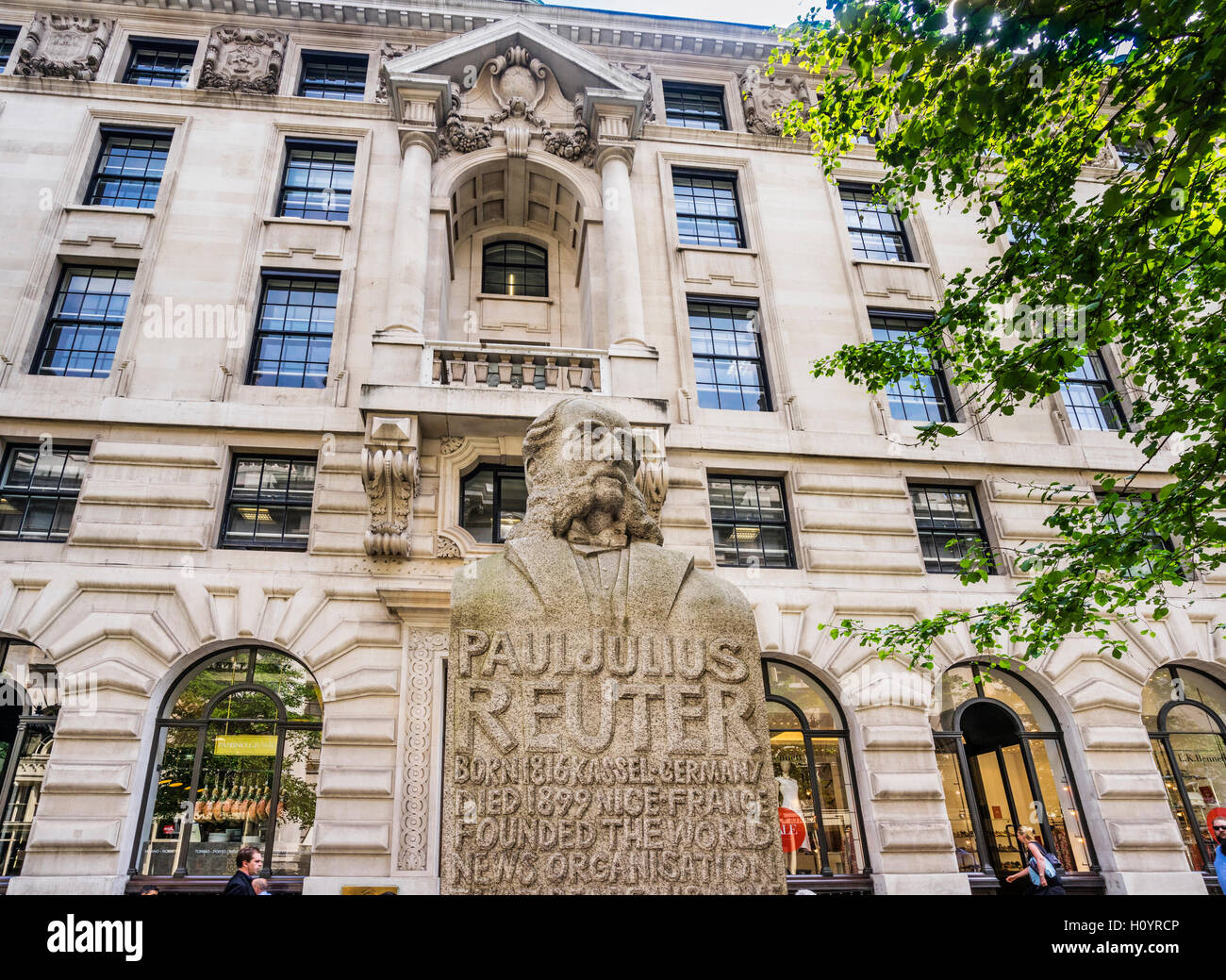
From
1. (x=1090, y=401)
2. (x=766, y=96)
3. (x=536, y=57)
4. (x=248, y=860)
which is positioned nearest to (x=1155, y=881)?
(x=1090, y=401)

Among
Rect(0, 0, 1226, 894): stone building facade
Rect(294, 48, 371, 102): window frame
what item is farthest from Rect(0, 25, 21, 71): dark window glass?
Rect(294, 48, 371, 102): window frame

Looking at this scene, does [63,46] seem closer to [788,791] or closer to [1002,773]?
[788,791]

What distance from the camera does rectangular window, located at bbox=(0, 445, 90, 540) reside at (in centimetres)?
1216

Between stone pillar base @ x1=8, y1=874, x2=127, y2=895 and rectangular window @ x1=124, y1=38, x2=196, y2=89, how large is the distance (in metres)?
16.4

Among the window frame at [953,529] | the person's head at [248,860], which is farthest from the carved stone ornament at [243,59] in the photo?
the window frame at [953,529]

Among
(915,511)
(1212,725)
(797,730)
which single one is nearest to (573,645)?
(797,730)

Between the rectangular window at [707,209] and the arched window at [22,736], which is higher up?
the rectangular window at [707,209]

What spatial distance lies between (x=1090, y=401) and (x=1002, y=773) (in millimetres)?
8540

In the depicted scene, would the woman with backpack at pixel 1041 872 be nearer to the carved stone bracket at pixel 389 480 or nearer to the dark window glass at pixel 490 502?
the dark window glass at pixel 490 502

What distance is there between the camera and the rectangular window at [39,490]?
39.9 ft

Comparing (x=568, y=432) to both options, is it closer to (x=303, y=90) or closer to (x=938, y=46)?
(x=938, y=46)

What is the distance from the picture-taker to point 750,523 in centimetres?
1389

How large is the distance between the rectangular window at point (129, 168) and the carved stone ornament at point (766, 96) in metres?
13.8

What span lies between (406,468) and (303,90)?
38.2 feet
